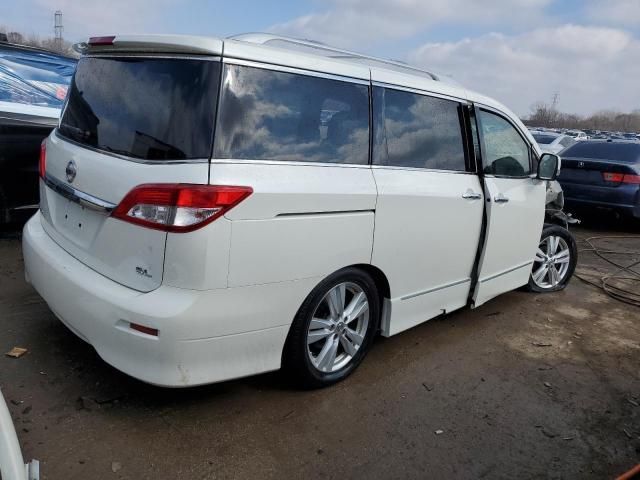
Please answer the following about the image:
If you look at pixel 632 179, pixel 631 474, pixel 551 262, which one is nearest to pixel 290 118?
pixel 631 474

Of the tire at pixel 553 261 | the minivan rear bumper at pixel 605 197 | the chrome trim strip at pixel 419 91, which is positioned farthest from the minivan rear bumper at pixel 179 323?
the minivan rear bumper at pixel 605 197

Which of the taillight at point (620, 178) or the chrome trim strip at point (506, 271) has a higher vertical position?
the taillight at point (620, 178)

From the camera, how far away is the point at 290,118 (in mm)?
2695

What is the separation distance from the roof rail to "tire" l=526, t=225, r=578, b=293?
2238 mm

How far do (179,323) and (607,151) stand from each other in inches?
341

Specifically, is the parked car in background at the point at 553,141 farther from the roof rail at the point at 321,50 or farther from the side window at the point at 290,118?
the side window at the point at 290,118

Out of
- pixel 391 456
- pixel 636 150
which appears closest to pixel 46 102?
pixel 391 456

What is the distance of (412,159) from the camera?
3342 mm

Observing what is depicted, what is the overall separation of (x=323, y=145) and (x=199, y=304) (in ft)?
3.44

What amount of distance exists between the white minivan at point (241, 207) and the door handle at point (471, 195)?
0.08 feet

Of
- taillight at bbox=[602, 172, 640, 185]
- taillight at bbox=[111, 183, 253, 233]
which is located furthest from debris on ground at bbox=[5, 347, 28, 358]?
taillight at bbox=[602, 172, 640, 185]

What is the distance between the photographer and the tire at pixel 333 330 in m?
2.84

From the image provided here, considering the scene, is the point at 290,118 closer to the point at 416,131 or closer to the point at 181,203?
the point at 181,203

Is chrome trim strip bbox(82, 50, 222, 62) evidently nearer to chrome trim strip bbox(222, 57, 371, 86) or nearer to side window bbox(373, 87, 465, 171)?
chrome trim strip bbox(222, 57, 371, 86)
